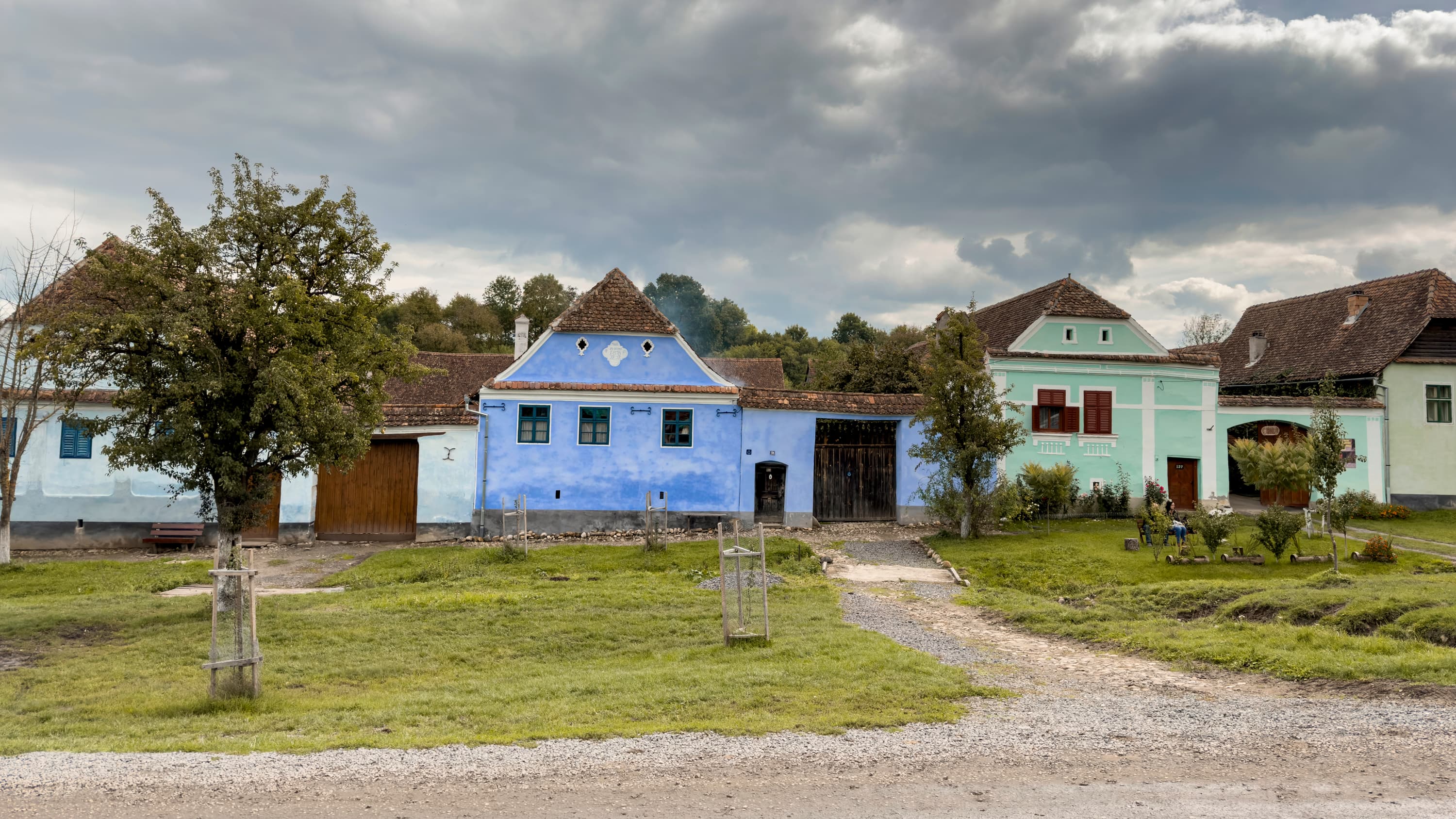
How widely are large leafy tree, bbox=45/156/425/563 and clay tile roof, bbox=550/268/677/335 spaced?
9866mm

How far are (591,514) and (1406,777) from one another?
63.6ft

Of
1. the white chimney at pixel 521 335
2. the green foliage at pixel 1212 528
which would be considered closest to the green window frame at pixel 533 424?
the white chimney at pixel 521 335

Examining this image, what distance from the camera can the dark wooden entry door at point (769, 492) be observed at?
24266 millimetres

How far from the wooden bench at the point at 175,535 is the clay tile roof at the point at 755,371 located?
66.3ft

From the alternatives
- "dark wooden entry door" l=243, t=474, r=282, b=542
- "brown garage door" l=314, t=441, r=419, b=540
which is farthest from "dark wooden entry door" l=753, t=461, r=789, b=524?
"dark wooden entry door" l=243, t=474, r=282, b=542

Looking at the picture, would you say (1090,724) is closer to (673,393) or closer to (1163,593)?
(1163,593)

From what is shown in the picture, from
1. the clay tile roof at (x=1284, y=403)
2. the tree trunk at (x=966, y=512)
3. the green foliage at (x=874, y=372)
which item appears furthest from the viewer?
the green foliage at (x=874, y=372)

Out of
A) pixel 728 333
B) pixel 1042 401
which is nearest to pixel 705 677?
pixel 1042 401

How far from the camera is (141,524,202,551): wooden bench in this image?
70.3 feet

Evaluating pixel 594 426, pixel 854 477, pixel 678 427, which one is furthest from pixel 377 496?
pixel 854 477

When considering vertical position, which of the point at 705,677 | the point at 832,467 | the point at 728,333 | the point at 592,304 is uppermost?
the point at 728,333

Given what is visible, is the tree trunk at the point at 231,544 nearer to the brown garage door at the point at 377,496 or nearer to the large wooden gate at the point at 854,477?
the brown garage door at the point at 377,496

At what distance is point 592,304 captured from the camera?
79.0 feet

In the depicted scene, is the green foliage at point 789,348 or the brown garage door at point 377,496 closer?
the brown garage door at point 377,496
